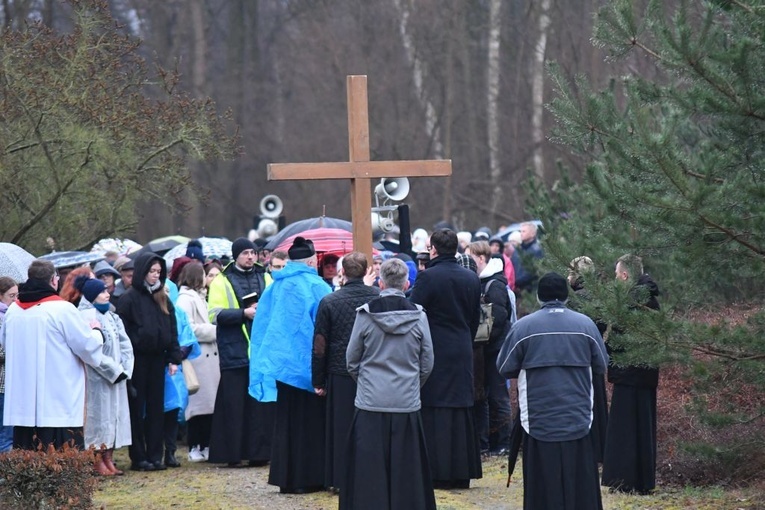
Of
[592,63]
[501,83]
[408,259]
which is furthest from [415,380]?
[501,83]

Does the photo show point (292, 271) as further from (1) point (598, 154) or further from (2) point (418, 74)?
(2) point (418, 74)

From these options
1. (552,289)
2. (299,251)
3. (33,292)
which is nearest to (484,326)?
(299,251)

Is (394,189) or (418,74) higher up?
(418,74)

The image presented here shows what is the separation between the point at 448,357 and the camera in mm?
9914

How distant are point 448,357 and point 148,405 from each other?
296 centimetres

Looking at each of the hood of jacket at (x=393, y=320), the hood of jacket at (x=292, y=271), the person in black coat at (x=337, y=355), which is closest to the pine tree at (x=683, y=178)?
the hood of jacket at (x=393, y=320)

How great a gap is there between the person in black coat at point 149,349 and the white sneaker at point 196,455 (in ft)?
1.93

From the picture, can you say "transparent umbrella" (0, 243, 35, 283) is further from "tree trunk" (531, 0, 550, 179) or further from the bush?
"tree trunk" (531, 0, 550, 179)

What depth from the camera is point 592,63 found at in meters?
28.4

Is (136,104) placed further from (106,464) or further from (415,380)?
(415,380)

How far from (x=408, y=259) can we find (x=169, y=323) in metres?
3.97

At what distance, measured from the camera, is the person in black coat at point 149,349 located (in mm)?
11062

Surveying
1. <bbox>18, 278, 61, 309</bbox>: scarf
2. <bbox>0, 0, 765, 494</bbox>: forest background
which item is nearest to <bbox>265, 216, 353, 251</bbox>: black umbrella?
<bbox>0, 0, 765, 494</bbox>: forest background

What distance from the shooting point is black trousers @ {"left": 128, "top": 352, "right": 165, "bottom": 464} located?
37.0 ft
